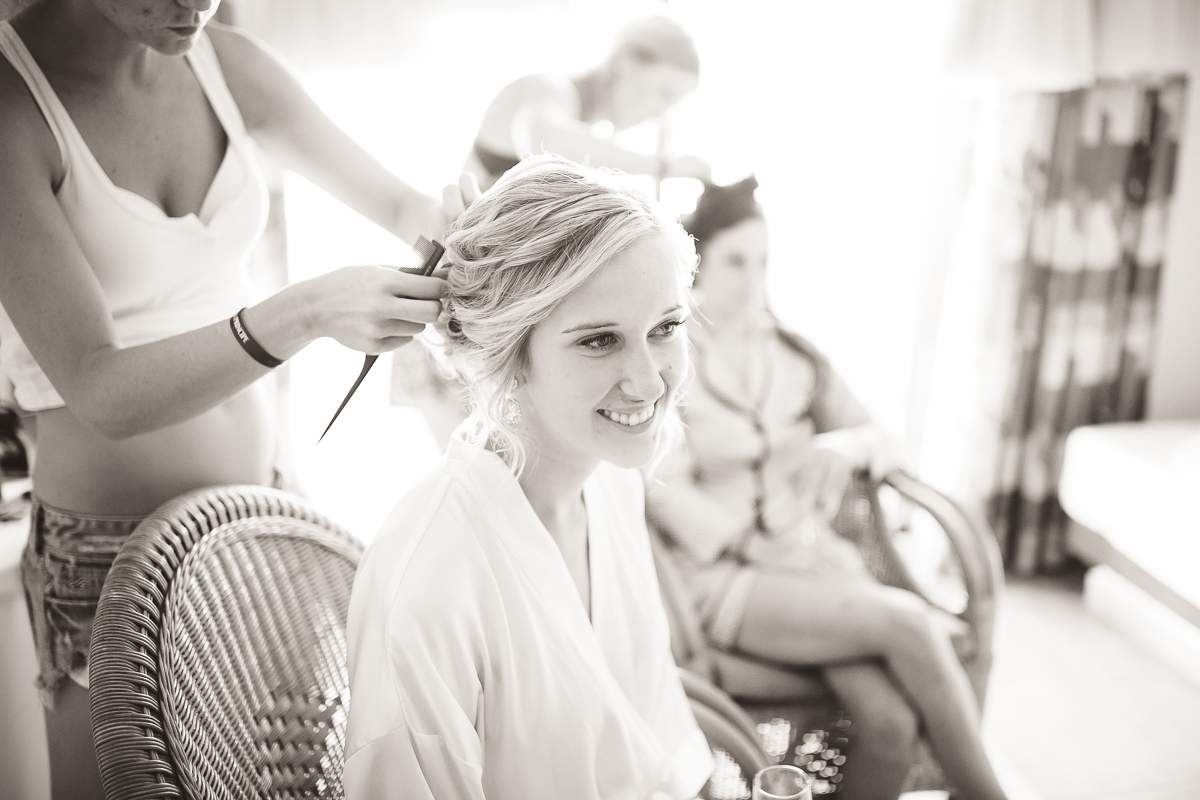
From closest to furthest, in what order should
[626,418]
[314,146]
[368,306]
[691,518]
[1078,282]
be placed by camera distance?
[368,306], [626,418], [314,146], [691,518], [1078,282]

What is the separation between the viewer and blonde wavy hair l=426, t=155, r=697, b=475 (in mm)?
1063

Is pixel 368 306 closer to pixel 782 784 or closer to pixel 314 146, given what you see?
pixel 314 146

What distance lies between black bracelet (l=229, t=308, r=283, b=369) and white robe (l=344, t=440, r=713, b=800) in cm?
25

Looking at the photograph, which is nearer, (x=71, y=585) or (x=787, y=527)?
(x=71, y=585)

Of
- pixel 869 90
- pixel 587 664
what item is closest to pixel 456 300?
pixel 587 664

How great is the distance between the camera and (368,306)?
0.92 m

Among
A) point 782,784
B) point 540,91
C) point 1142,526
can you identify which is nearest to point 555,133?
point 540,91

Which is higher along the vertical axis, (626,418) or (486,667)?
(626,418)

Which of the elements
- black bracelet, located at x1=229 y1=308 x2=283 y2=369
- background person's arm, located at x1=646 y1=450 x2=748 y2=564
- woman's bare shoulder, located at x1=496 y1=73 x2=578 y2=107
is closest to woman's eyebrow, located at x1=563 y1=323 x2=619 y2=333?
black bracelet, located at x1=229 y1=308 x2=283 y2=369

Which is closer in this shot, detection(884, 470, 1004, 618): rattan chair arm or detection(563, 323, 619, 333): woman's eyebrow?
detection(563, 323, 619, 333): woman's eyebrow

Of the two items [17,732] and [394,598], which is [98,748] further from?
[17,732]

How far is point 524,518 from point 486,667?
20 cm

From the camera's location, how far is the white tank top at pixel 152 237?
39.2 inches

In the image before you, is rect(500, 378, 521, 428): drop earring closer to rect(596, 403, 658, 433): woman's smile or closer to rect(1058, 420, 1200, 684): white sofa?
rect(596, 403, 658, 433): woman's smile
